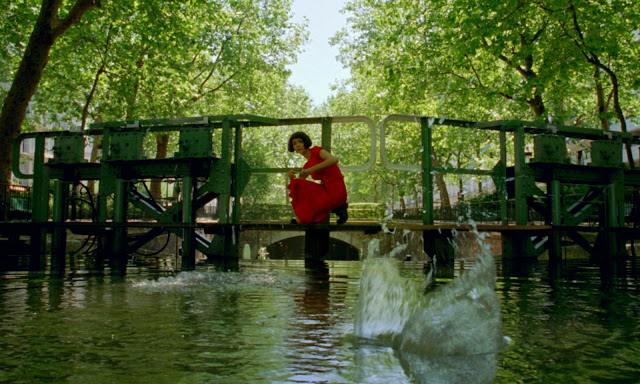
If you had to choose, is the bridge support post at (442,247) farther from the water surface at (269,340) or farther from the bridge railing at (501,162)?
the water surface at (269,340)

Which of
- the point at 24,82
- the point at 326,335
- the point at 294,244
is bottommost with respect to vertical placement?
the point at 294,244

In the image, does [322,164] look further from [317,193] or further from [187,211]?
[187,211]

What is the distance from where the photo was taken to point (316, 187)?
9000 mm

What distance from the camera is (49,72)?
24.5 m

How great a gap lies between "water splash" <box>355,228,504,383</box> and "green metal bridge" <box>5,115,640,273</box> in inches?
186

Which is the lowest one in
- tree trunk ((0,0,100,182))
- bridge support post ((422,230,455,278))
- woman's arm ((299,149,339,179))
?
bridge support post ((422,230,455,278))

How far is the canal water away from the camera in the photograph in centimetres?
252

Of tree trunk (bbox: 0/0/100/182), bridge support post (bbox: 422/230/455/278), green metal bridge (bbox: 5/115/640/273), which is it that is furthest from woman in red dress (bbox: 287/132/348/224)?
tree trunk (bbox: 0/0/100/182)

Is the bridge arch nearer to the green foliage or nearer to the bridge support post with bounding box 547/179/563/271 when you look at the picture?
the green foliage

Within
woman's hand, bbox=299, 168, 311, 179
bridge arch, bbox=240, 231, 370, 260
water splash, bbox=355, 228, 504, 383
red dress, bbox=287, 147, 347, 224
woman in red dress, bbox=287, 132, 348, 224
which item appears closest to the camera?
water splash, bbox=355, 228, 504, 383

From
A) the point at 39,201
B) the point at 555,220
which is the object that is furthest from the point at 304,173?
the point at 39,201

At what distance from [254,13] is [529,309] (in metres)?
30.5

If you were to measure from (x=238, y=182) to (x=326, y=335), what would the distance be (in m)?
6.69

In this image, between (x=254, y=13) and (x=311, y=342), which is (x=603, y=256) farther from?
(x=254, y=13)
